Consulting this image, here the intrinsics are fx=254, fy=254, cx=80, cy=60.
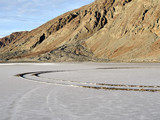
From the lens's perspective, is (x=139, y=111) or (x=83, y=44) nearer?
(x=139, y=111)

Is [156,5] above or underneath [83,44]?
above

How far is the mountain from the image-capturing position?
250 ft

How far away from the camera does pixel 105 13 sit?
104 metres

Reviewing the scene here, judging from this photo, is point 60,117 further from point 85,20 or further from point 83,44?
point 85,20

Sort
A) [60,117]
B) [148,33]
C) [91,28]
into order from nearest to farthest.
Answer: [60,117]
[148,33]
[91,28]

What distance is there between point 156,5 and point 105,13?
25847 mm

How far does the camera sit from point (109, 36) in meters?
88.6

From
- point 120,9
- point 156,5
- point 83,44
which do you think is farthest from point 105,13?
point 156,5

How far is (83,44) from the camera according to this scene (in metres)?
94.1

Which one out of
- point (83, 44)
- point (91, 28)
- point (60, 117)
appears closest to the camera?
point (60, 117)

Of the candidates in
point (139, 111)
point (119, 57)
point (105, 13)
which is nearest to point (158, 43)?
point (119, 57)

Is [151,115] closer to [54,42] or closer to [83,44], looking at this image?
[83,44]

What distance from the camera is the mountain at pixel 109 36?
76188mm

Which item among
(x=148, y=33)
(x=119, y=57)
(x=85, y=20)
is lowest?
(x=119, y=57)
